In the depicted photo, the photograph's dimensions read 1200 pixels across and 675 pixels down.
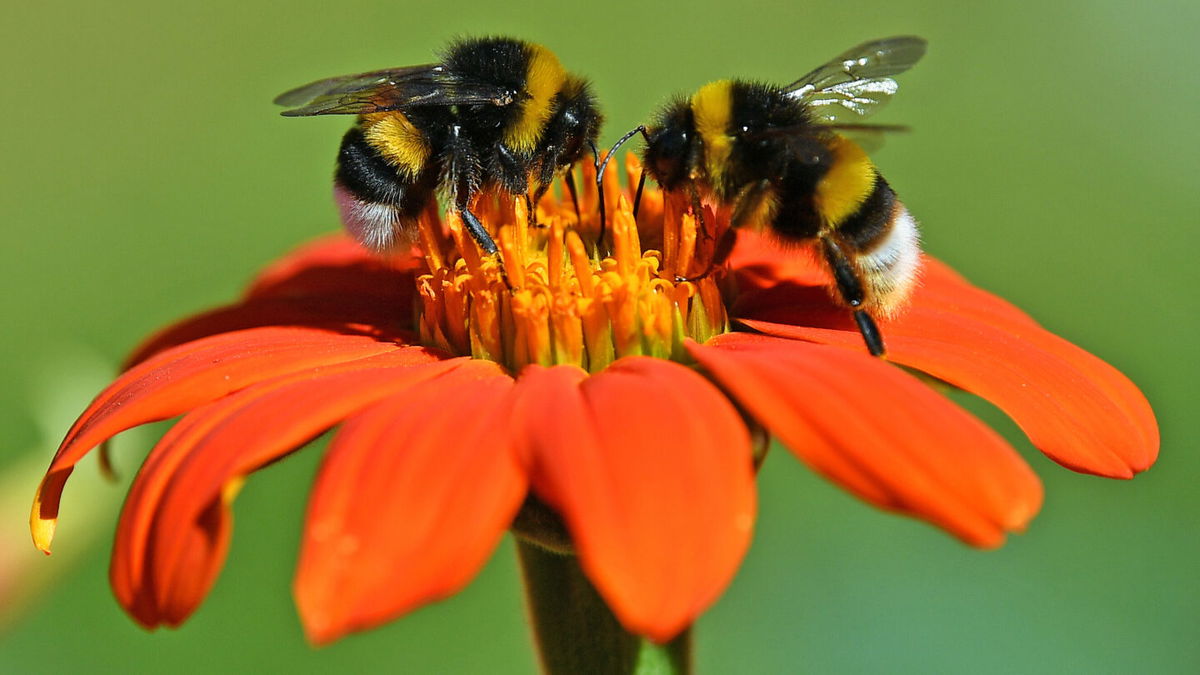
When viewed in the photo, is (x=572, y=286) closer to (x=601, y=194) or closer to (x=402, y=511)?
(x=601, y=194)

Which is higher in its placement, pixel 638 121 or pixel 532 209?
pixel 532 209

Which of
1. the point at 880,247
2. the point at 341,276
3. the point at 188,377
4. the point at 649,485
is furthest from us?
the point at 341,276

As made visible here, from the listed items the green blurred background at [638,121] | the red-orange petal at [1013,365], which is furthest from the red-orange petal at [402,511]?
the green blurred background at [638,121]

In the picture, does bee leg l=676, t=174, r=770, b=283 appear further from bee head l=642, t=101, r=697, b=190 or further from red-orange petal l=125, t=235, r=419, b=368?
red-orange petal l=125, t=235, r=419, b=368

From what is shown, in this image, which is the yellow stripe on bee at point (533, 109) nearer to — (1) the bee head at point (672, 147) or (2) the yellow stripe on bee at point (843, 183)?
(1) the bee head at point (672, 147)

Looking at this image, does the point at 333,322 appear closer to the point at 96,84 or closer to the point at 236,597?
the point at 236,597

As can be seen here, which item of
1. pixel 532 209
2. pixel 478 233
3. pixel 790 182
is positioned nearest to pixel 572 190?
pixel 532 209
